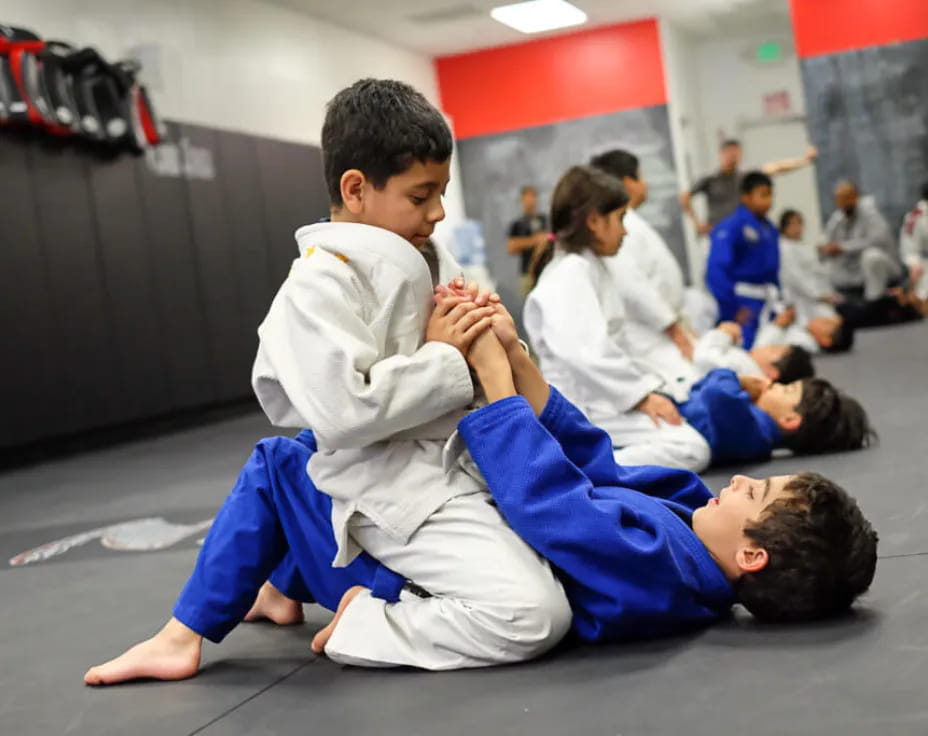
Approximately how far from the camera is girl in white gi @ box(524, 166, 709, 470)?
3.68m

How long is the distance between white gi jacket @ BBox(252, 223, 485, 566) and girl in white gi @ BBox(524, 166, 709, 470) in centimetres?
172

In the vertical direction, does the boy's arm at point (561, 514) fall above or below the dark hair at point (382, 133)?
below

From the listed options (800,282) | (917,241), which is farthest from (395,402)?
(917,241)

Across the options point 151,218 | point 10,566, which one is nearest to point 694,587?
point 10,566

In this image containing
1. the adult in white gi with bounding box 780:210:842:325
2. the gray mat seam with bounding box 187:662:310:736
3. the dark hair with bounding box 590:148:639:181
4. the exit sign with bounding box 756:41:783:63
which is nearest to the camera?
the gray mat seam with bounding box 187:662:310:736

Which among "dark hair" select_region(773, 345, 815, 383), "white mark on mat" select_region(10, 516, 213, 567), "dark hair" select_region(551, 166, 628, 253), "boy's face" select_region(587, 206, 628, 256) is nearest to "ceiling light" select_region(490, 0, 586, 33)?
"dark hair" select_region(773, 345, 815, 383)

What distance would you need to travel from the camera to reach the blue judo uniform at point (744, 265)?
7445 mm

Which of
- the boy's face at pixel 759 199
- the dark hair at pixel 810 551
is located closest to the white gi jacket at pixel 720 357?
the boy's face at pixel 759 199

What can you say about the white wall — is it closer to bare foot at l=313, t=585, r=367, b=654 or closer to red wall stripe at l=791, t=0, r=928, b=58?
red wall stripe at l=791, t=0, r=928, b=58

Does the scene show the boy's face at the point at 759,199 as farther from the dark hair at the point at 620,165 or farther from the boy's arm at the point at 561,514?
the boy's arm at the point at 561,514

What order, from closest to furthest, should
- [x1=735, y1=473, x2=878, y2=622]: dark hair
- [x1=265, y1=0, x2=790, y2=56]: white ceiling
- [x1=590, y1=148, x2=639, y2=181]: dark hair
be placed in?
[x1=735, y1=473, x2=878, y2=622]: dark hair, [x1=590, y1=148, x2=639, y2=181]: dark hair, [x1=265, y1=0, x2=790, y2=56]: white ceiling

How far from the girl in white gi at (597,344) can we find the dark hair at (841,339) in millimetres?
4374

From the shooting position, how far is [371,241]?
6.22ft

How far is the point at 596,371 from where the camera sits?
3.67 m
